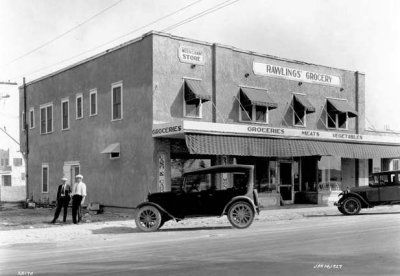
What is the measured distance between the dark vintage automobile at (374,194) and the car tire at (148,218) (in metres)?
8.30

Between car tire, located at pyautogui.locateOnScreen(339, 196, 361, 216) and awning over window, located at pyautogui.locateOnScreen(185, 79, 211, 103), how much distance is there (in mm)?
6926

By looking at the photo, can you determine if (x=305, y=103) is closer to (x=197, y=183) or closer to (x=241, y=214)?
(x=241, y=214)

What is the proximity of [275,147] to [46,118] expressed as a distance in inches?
560

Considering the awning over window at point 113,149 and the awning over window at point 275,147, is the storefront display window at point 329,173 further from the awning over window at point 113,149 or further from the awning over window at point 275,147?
the awning over window at point 113,149

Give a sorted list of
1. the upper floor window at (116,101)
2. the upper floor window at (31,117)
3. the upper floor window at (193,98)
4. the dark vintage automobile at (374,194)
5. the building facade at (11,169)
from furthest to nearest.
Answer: the building facade at (11,169), the upper floor window at (31,117), the upper floor window at (116,101), the upper floor window at (193,98), the dark vintage automobile at (374,194)

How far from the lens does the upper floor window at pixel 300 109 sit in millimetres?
25281

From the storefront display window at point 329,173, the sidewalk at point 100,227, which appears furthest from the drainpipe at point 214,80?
the storefront display window at point 329,173

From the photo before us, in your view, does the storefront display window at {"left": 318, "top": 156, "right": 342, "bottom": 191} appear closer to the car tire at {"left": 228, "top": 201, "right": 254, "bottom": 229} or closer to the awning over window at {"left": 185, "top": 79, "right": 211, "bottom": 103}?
the awning over window at {"left": 185, "top": 79, "right": 211, "bottom": 103}

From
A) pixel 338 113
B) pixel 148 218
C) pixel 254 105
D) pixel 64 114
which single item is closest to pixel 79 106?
pixel 64 114

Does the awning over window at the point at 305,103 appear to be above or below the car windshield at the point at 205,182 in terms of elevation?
above

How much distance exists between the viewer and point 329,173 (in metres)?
26.3

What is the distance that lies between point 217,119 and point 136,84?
12.7 ft

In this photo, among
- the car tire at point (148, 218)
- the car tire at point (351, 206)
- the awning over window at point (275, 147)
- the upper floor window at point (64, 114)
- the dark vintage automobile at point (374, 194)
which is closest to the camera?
the car tire at point (148, 218)

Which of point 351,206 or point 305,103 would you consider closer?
point 351,206
